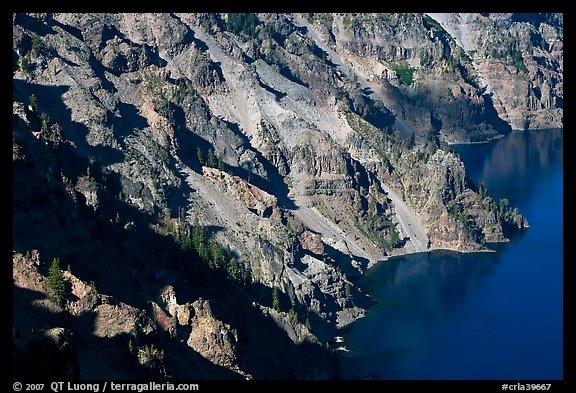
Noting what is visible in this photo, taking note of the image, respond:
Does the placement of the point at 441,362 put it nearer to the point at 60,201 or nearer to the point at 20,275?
the point at 60,201

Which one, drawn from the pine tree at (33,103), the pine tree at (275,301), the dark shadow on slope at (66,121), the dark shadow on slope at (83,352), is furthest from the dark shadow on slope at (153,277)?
the dark shadow on slope at (66,121)

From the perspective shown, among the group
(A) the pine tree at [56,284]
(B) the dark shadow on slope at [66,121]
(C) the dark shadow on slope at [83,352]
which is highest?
(B) the dark shadow on slope at [66,121]

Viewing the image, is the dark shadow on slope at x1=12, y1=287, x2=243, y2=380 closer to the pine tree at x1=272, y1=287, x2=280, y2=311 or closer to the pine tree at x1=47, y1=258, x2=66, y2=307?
the pine tree at x1=47, y1=258, x2=66, y2=307

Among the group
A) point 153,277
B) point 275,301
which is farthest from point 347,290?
point 153,277

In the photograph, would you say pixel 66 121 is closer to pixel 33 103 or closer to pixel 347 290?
pixel 33 103

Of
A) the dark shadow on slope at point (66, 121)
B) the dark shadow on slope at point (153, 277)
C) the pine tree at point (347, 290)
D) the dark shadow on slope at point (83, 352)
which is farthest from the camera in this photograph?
the pine tree at point (347, 290)

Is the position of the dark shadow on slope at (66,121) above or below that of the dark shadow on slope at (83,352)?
above

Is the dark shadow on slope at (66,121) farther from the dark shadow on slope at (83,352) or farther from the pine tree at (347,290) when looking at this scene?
the dark shadow on slope at (83,352)
